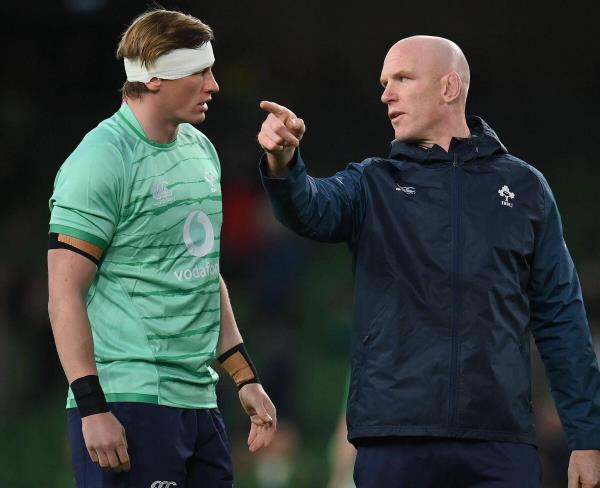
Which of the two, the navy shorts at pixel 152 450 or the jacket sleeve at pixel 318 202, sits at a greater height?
the jacket sleeve at pixel 318 202

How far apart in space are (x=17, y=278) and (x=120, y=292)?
6.68m

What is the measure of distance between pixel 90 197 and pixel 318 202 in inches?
23.0

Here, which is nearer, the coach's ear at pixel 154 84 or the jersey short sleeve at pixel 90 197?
the jersey short sleeve at pixel 90 197

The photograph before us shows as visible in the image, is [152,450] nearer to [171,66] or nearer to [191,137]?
[191,137]

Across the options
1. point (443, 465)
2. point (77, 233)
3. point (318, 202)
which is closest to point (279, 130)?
point (318, 202)

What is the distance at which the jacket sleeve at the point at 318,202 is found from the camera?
10.8 feet

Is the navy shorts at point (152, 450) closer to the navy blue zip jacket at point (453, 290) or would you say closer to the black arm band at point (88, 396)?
the black arm band at point (88, 396)

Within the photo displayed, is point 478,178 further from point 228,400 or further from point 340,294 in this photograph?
point 340,294

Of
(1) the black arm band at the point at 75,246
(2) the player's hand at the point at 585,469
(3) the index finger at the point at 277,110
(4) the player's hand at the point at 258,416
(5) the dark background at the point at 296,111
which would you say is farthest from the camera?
(5) the dark background at the point at 296,111

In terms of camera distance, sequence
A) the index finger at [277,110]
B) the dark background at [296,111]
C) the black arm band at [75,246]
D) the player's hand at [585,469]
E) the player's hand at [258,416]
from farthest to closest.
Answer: the dark background at [296,111]
the player's hand at [258,416]
the player's hand at [585,469]
the black arm band at [75,246]
the index finger at [277,110]

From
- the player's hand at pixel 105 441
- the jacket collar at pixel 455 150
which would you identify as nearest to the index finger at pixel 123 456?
the player's hand at pixel 105 441

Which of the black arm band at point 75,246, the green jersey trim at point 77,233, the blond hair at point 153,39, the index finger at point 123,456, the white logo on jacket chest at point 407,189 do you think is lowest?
the index finger at point 123,456

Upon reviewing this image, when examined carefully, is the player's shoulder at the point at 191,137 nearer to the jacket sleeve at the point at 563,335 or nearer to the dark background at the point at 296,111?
the jacket sleeve at the point at 563,335

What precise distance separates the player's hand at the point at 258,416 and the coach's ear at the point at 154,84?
861 mm
